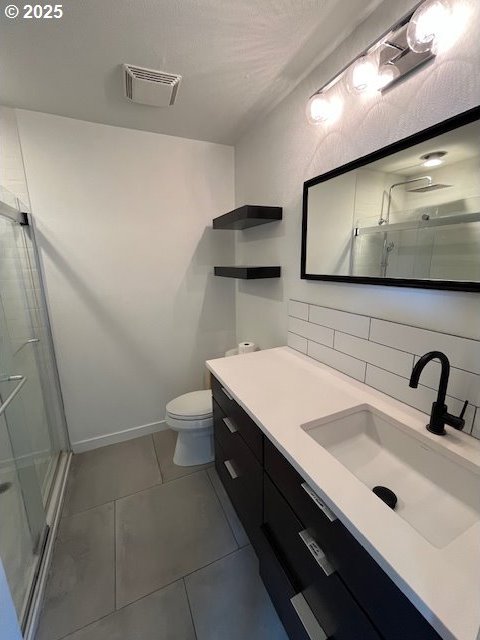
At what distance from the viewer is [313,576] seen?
81 centimetres

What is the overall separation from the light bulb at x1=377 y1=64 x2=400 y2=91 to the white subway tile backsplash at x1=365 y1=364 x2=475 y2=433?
106 cm

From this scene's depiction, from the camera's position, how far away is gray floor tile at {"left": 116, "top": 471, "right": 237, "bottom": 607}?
4.11 ft

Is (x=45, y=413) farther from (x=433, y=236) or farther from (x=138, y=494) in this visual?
(x=433, y=236)

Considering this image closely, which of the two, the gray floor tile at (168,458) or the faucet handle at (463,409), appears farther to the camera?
the gray floor tile at (168,458)

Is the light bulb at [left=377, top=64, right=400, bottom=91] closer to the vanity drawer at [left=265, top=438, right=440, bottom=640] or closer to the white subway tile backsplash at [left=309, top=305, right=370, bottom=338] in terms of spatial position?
the white subway tile backsplash at [left=309, top=305, right=370, bottom=338]

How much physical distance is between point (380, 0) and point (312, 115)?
380mm

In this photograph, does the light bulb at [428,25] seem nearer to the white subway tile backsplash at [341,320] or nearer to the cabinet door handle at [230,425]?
the white subway tile backsplash at [341,320]

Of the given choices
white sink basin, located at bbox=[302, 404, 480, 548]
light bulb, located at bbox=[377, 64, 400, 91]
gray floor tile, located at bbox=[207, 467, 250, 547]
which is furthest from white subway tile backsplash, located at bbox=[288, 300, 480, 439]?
gray floor tile, located at bbox=[207, 467, 250, 547]

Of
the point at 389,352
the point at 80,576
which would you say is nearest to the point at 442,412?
the point at 389,352

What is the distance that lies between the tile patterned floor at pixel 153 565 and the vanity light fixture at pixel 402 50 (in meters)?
2.09

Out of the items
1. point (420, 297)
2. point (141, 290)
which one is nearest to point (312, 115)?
point (420, 297)

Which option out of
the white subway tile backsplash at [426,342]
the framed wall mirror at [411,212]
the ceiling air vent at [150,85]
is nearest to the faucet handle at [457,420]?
the white subway tile backsplash at [426,342]

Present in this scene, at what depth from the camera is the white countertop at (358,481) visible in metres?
0.47

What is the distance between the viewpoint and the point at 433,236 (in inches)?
35.7
